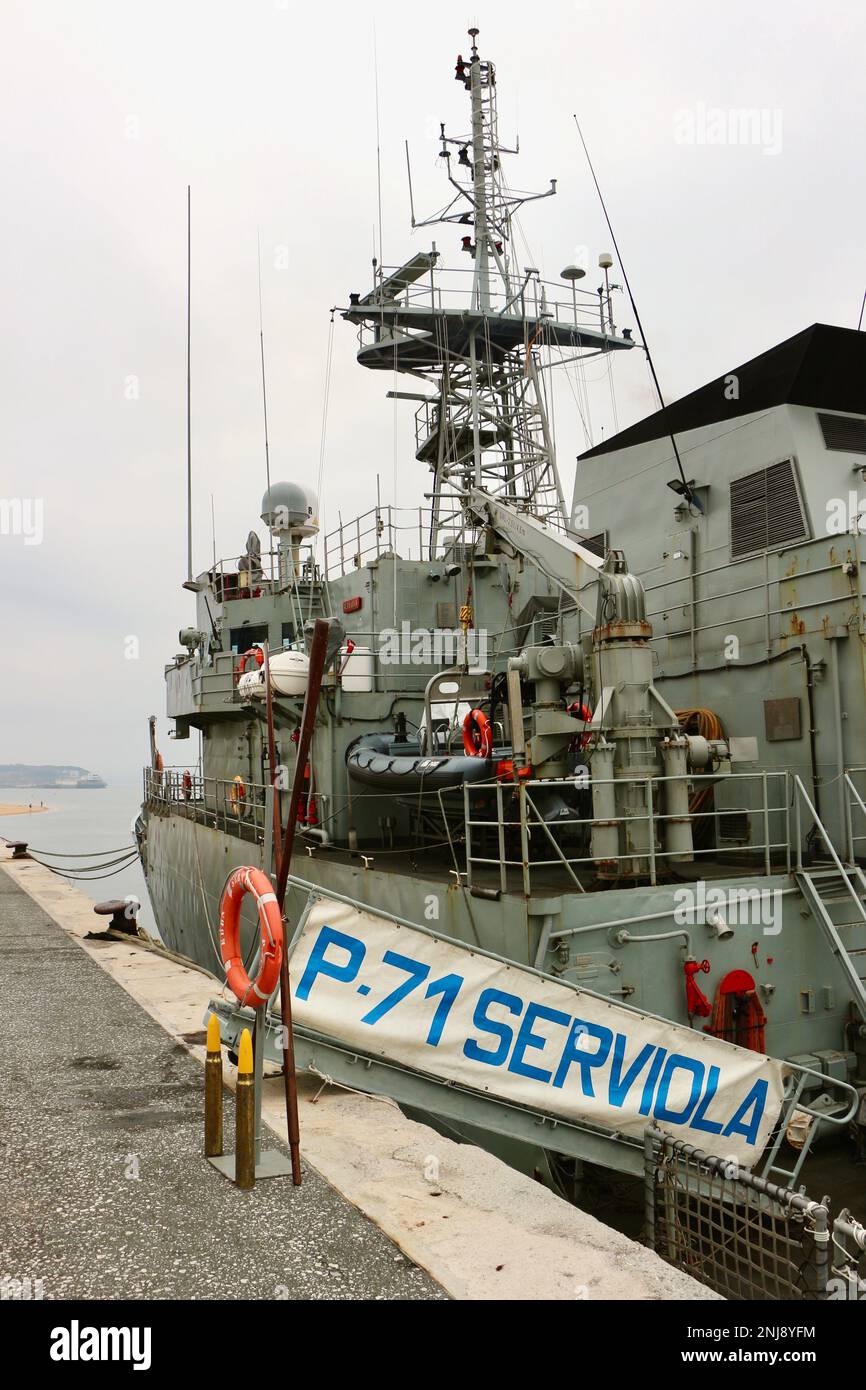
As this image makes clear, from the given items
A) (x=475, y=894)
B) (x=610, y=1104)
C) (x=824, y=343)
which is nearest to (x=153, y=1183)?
(x=610, y=1104)

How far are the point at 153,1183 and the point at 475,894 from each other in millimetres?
4152

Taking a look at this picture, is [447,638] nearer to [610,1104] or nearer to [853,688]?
[853,688]

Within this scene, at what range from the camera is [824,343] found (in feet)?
36.0

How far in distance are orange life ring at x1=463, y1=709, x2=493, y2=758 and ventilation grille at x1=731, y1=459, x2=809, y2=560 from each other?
12.2ft

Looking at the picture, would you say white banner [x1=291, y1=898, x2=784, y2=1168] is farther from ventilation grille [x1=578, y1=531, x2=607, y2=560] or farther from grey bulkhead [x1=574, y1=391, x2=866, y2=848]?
ventilation grille [x1=578, y1=531, x2=607, y2=560]

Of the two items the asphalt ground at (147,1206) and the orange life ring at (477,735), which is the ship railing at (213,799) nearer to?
the orange life ring at (477,735)

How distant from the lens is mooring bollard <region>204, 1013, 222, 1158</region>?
5.11 meters

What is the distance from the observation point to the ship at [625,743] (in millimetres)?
8008

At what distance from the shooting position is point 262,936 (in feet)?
15.6

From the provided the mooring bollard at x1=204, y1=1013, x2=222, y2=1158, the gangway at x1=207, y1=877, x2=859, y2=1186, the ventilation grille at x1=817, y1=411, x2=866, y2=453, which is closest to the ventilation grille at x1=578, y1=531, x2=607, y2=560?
the ventilation grille at x1=817, y1=411, x2=866, y2=453

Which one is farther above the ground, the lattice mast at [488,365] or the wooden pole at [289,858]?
the lattice mast at [488,365]

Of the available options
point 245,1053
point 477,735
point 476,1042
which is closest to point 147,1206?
point 245,1053

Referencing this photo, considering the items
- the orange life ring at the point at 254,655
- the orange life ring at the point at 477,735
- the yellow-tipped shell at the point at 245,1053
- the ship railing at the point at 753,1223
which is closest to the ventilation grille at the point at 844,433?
the orange life ring at the point at 477,735

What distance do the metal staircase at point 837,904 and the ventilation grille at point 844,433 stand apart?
4401 millimetres
